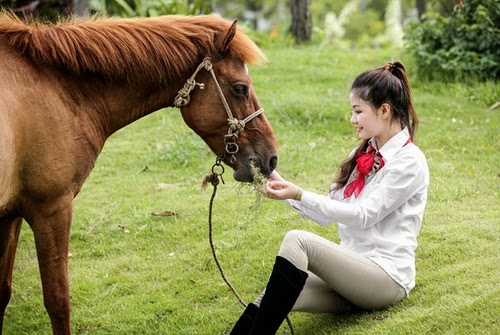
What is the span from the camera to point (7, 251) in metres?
4.07

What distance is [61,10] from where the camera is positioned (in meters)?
12.0

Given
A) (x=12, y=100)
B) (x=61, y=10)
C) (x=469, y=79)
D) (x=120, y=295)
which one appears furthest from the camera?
(x=61, y=10)

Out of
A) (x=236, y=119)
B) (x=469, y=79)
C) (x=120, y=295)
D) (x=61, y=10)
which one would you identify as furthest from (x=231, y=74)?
(x=61, y=10)

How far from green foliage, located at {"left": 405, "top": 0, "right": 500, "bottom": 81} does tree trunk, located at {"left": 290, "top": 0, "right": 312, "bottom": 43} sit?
2.71 m

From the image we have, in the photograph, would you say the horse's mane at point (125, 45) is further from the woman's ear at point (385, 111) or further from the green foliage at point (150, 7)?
the green foliage at point (150, 7)

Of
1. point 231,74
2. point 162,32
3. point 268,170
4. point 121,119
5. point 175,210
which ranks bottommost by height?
point 175,210

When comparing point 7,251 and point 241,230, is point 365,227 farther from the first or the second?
point 7,251

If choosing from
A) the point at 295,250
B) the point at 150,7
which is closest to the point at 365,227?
the point at 295,250

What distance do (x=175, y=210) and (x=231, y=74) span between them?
2.37 meters

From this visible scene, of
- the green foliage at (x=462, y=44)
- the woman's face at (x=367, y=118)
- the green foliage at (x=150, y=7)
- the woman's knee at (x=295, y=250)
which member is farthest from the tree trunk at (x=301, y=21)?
the woman's knee at (x=295, y=250)

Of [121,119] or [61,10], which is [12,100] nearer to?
[121,119]

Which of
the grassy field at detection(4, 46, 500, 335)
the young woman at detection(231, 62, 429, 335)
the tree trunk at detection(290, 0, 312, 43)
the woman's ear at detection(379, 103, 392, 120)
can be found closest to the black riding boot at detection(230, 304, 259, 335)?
the young woman at detection(231, 62, 429, 335)

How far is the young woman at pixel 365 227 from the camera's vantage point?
11.0 feet

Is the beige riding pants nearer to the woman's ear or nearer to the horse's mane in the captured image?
the woman's ear
